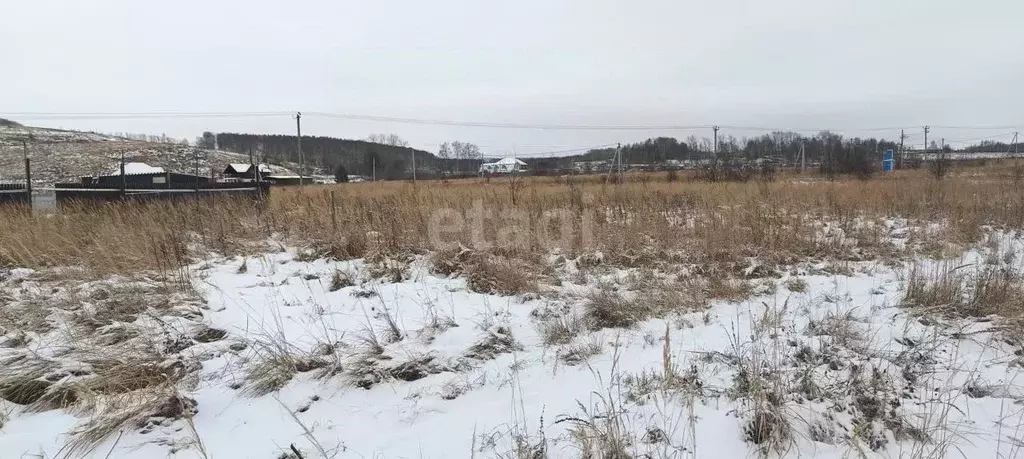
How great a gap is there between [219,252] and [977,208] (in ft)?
41.6

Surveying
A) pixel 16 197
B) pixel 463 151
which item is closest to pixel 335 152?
pixel 463 151

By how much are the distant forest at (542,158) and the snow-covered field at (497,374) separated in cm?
1186

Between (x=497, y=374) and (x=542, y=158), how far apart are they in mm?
34154

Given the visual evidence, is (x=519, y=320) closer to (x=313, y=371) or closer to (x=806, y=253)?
(x=313, y=371)

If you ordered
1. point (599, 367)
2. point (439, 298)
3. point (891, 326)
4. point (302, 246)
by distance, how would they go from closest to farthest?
1. point (599, 367)
2. point (891, 326)
3. point (439, 298)
4. point (302, 246)

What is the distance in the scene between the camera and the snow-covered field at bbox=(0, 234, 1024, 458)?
6.86 feet

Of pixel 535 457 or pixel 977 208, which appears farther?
pixel 977 208

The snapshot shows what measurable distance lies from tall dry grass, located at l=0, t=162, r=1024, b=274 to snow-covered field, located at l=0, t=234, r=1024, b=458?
1280 mm

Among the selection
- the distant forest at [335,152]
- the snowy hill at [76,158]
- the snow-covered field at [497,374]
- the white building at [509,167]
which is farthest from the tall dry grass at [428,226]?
the distant forest at [335,152]

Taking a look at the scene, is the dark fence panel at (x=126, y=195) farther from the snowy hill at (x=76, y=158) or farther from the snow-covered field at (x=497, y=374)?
the snowy hill at (x=76, y=158)

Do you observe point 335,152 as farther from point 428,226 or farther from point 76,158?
point 428,226

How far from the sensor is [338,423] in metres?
2.30

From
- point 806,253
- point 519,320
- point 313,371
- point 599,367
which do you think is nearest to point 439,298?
point 519,320

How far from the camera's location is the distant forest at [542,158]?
36562 millimetres
